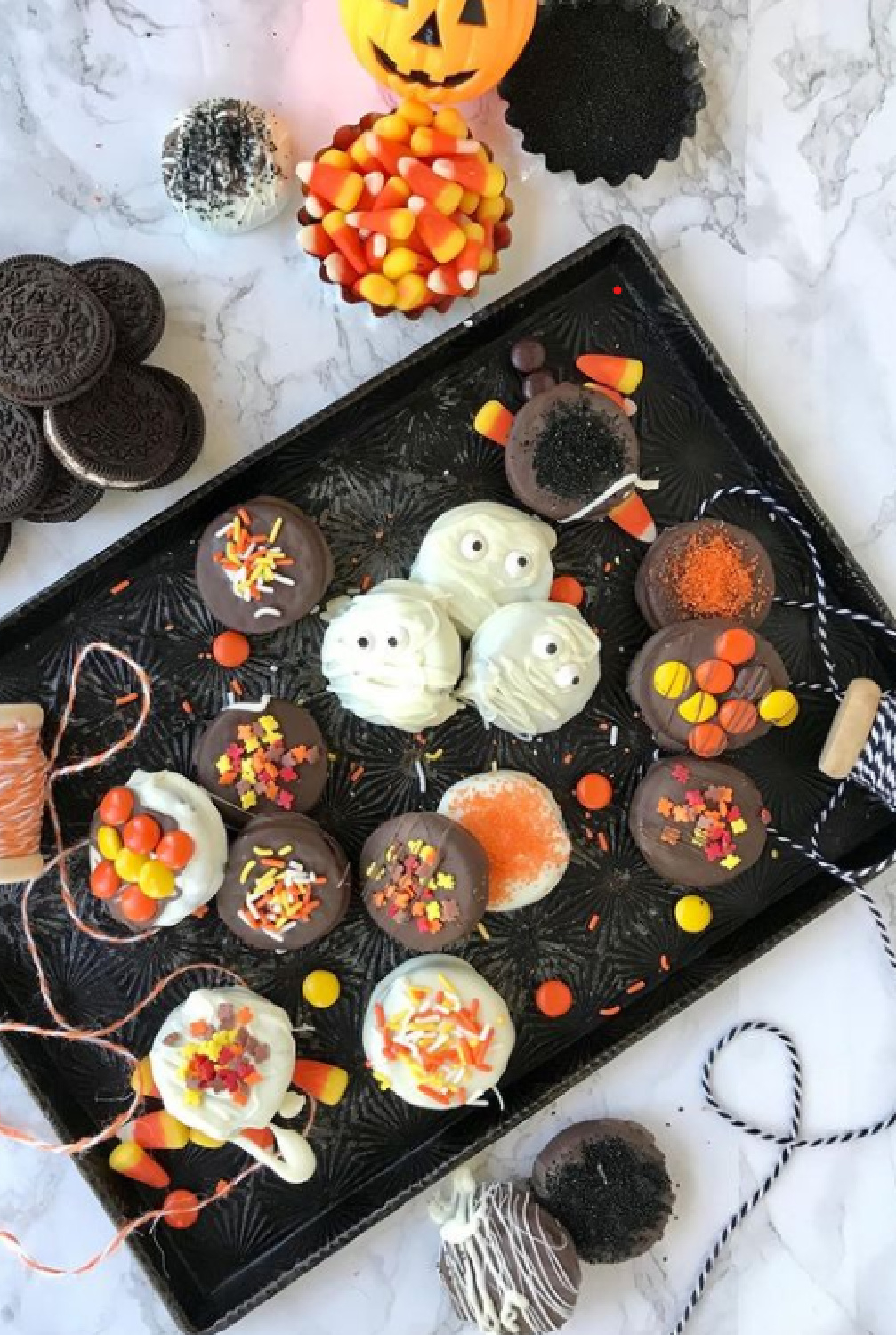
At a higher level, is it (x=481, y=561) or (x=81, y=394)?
(x=81, y=394)

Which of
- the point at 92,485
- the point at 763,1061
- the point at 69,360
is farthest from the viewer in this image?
the point at 763,1061

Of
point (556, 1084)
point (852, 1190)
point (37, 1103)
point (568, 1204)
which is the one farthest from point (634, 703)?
point (37, 1103)

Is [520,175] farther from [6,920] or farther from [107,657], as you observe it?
[6,920]

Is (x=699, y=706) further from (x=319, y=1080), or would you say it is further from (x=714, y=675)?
(x=319, y=1080)

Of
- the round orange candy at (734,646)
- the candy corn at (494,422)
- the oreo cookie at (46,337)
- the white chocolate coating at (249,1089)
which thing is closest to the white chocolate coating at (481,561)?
the candy corn at (494,422)

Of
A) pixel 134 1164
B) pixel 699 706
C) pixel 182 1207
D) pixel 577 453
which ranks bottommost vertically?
pixel 182 1207

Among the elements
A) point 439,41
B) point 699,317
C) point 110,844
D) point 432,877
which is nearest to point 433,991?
point 432,877

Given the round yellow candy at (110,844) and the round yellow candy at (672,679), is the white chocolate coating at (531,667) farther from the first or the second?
the round yellow candy at (110,844)
